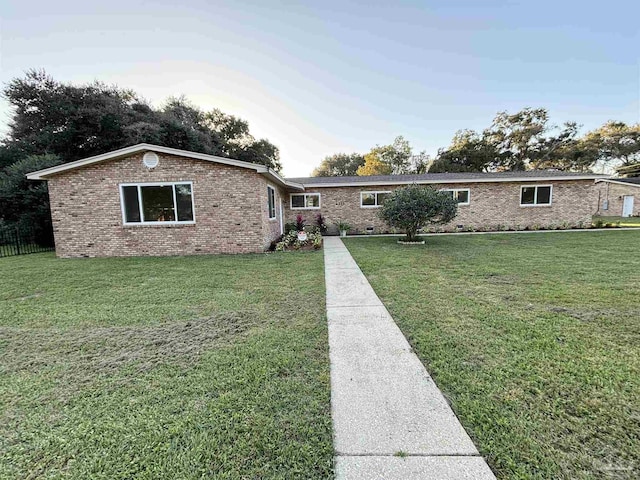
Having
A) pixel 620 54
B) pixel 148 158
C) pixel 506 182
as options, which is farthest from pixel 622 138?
pixel 148 158

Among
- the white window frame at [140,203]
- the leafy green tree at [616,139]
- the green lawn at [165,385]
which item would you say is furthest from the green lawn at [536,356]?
the leafy green tree at [616,139]

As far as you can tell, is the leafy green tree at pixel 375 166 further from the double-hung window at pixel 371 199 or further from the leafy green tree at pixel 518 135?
the double-hung window at pixel 371 199

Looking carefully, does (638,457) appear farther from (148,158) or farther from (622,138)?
(622,138)

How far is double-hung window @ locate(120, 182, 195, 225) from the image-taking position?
912 centimetres

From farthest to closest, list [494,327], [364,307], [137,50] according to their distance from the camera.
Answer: [137,50] → [364,307] → [494,327]

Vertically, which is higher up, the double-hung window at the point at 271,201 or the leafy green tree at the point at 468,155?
the leafy green tree at the point at 468,155

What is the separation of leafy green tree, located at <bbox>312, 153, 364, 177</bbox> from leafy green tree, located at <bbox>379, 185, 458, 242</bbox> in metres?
31.9

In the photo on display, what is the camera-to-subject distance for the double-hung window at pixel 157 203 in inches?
359

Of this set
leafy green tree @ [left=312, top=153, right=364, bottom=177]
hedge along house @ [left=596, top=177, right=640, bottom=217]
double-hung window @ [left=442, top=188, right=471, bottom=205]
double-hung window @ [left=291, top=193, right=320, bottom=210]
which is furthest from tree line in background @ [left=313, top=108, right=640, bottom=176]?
double-hung window @ [left=291, top=193, right=320, bottom=210]

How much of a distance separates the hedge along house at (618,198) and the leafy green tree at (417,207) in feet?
75.3

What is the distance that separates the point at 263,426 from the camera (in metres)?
1.88

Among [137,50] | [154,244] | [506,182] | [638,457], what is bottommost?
[638,457]

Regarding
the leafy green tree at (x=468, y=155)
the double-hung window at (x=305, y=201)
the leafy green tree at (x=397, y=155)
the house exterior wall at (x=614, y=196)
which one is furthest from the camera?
the leafy green tree at (x=397, y=155)

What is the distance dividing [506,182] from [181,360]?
16942 millimetres
